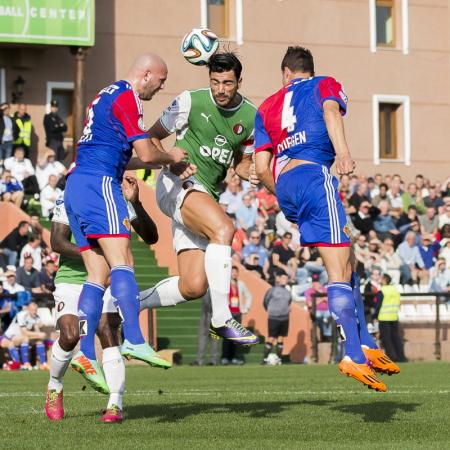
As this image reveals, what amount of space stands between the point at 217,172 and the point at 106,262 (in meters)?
1.75

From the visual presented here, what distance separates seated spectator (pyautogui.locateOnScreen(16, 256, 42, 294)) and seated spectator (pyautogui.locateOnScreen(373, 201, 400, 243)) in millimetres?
8859

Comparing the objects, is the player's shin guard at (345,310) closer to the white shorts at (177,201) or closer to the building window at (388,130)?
the white shorts at (177,201)

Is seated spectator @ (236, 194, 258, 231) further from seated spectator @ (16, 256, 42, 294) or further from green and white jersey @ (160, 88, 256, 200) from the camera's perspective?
green and white jersey @ (160, 88, 256, 200)

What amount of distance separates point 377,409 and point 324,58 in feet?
91.2

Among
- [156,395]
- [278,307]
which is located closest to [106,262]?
[156,395]

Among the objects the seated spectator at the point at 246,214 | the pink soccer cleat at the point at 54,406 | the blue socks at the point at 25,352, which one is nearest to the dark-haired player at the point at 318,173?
the pink soccer cleat at the point at 54,406

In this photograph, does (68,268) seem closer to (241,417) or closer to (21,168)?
(241,417)

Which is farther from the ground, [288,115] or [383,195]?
[288,115]

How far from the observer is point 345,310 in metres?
9.91

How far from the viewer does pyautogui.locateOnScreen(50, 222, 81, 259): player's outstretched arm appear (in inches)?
439

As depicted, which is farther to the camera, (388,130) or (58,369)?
(388,130)

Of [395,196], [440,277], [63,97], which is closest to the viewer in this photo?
[440,277]

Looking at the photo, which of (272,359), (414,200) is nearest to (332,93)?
(272,359)

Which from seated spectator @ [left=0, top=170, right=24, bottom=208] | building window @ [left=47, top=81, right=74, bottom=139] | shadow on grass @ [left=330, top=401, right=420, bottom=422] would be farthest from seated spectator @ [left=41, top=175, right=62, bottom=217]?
shadow on grass @ [left=330, top=401, right=420, bottom=422]
